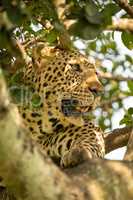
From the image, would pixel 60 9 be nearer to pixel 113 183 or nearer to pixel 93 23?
pixel 93 23

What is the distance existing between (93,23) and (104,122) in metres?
3.45

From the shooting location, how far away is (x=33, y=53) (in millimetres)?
4355

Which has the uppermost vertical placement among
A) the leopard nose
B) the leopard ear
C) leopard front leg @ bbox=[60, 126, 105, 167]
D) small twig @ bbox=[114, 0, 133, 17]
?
the leopard ear

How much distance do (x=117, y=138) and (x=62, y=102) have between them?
493 millimetres

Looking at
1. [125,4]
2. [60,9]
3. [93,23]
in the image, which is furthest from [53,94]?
[93,23]

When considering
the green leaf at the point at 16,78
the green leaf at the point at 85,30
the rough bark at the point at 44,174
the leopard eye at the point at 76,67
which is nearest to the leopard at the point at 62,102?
the leopard eye at the point at 76,67

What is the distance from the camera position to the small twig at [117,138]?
15.7 feet

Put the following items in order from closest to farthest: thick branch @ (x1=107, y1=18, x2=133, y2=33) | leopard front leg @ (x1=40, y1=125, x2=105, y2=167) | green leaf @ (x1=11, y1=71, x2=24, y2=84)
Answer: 1. thick branch @ (x1=107, y1=18, x2=133, y2=33)
2. green leaf @ (x1=11, y1=71, x2=24, y2=84)
3. leopard front leg @ (x1=40, y1=125, x2=105, y2=167)

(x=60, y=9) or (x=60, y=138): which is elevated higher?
(x=60, y=9)

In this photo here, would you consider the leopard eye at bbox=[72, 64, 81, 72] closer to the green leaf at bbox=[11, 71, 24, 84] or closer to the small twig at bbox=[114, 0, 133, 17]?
the green leaf at bbox=[11, 71, 24, 84]

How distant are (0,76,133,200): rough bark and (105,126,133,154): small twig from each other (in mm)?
1702

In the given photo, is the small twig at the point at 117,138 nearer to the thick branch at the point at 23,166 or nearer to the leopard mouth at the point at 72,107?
the leopard mouth at the point at 72,107

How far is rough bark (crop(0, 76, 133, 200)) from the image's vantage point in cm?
227

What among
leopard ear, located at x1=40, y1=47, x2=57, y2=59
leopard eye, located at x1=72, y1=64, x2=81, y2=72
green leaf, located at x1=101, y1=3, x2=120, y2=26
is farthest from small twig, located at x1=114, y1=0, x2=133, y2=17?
leopard eye, located at x1=72, y1=64, x2=81, y2=72
